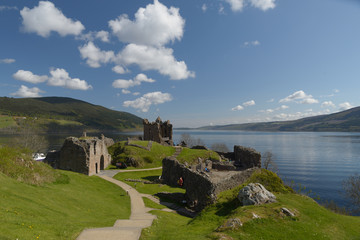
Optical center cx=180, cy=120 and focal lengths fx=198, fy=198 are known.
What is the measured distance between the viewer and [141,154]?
52844mm

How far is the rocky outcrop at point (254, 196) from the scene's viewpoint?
655 inches

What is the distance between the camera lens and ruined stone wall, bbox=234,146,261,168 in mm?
48734

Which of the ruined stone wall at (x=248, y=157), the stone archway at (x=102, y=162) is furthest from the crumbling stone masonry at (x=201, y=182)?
the ruined stone wall at (x=248, y=157)

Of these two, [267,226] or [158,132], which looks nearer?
[267,226]

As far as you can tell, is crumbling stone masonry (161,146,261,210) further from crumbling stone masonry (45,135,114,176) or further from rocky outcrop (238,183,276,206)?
crumbling stone masonry (45,135,114,176)

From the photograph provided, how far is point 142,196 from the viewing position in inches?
1086

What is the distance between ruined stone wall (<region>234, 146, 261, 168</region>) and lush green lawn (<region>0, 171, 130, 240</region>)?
34.4 m

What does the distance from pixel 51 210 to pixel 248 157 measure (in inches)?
1827

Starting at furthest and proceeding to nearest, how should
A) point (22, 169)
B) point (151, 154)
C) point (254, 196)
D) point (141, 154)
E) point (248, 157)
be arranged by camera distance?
point (151, 154), point (141, 154), point (248, 157), point (22, 169), point (254, 196)

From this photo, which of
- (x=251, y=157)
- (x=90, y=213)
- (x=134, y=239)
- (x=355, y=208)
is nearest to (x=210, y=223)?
→ (x=134, y=239)

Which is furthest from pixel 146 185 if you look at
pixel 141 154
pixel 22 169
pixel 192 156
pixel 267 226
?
pixel 267 226

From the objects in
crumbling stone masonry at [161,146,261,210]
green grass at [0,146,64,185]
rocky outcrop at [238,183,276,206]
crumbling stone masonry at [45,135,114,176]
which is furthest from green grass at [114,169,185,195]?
rocky outcrop at [238,183,276,206]

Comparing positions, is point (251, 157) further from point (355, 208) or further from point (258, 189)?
point (258, 189)

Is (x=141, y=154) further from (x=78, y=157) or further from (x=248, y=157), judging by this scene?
(x=248, y=157)
